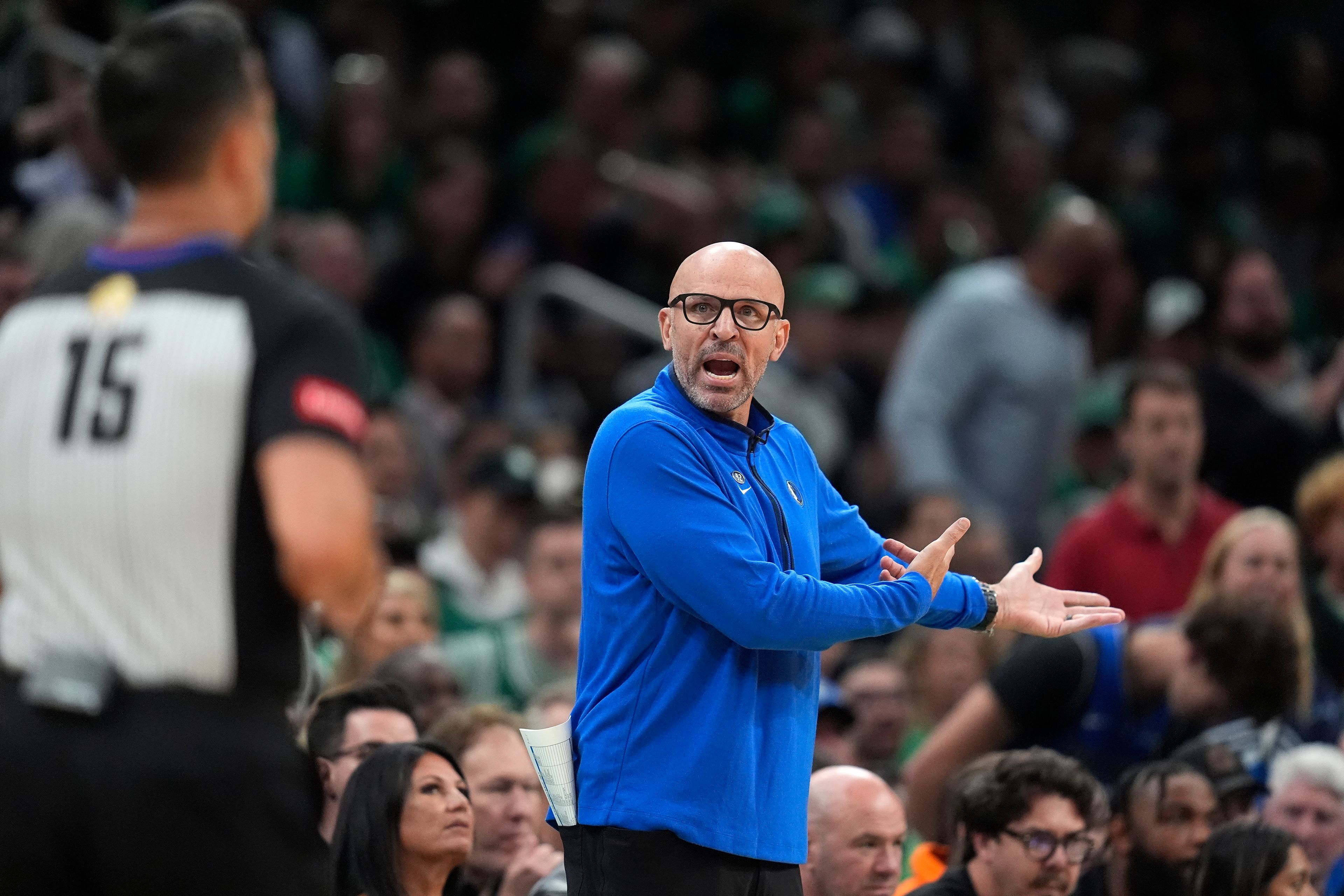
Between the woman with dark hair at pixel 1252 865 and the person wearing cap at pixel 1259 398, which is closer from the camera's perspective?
the woman with dark hair at pixel 1252 865

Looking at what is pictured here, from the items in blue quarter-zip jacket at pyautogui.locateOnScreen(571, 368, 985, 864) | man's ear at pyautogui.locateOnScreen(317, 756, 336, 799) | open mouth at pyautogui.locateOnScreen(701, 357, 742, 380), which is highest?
open mouth at pyautogui.locateOnScreen(701, 357, 742, 380)

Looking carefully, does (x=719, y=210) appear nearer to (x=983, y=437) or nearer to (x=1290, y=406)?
(x=983, y=437)

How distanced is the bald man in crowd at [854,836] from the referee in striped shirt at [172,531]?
2.11 metres

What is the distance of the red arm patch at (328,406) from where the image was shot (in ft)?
8.60

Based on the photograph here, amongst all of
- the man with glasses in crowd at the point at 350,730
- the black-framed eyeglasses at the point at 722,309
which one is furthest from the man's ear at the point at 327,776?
the black-framed eyeglasses at the point at 722,309

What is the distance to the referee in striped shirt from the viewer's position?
2.55 metres

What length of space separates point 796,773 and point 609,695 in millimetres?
377

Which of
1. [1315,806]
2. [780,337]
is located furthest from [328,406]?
[1315,806]

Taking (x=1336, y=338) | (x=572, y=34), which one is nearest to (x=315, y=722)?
(x=572, y=34)

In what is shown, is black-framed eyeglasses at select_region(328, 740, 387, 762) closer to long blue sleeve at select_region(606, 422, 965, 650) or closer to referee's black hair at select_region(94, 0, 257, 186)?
long blue sleeve at select_region(606, 422, 965, 650)

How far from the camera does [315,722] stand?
468cm

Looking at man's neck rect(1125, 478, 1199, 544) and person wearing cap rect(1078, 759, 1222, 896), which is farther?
man's neck rect(1125, 478, 1199, 544)

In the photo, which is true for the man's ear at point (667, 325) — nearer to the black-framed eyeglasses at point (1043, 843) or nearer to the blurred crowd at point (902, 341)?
the blurred crowd at point (902, 341)

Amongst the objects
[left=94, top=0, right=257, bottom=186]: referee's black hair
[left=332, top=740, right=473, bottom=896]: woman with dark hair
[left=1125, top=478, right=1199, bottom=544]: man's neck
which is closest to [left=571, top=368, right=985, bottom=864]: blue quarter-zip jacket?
[left=332, top=740, right=473, bottom=896]: woman with dark hair
